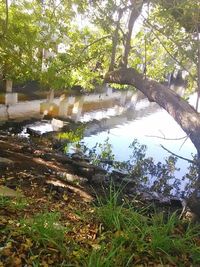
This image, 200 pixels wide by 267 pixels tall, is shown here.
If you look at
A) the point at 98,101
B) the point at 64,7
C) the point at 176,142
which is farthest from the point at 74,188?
the point at 98,101

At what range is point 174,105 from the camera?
762 centimetres

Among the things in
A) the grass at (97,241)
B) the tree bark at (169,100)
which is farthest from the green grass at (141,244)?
the tree bark at (169,100)

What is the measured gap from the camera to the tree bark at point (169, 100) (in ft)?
22.6

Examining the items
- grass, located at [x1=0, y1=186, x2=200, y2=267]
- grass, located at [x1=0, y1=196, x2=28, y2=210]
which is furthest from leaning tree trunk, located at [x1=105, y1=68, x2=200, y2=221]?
grass, located at [x1=0, y1=196, x2=28, y2=210]

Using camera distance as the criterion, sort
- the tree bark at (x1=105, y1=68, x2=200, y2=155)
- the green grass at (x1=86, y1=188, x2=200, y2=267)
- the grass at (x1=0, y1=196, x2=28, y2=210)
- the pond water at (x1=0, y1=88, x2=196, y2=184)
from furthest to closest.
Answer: the pond water at (x1=0, y1=88, x2=196, y2=184)
the tree bark at (x1=105, y1=68, x2=200, y2=155)
the grass at (x1=0, y1=196, x2=28, y2=210)
the green grass at (x1=86, y1=188, x2=200, y2=267)

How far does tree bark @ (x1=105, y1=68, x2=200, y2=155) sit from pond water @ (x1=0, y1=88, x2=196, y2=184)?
181 centimetres

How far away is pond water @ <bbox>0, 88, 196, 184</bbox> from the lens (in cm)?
1387

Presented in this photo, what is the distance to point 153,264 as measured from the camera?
3.64 m

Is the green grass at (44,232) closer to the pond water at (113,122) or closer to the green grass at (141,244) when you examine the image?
the green grass at (141,244)

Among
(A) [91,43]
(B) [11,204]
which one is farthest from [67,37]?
(B) [11,204]

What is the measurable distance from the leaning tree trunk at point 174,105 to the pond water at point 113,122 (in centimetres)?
182

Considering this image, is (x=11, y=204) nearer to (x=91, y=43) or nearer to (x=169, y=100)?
(x=169, y=100)

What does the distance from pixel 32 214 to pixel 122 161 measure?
7477 millimetres

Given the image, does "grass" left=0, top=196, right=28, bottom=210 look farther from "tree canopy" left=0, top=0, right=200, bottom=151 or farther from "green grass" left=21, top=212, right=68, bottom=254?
"tree canopy" left=0, top=0, right=200, bottom=151
